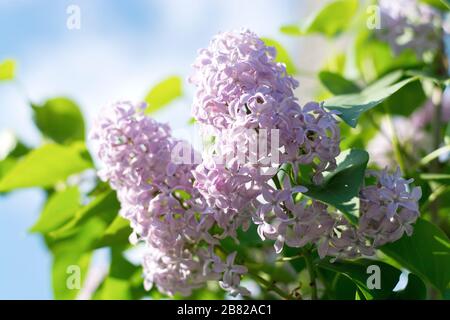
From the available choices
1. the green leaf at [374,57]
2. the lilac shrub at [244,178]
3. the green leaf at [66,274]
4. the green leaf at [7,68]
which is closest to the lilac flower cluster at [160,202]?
the lilac shrub at [244,178]

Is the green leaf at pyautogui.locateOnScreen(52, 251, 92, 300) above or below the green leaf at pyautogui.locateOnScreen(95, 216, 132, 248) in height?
below

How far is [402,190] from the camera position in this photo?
631 millimetres

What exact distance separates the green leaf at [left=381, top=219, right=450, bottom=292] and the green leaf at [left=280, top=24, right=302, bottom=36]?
451mm

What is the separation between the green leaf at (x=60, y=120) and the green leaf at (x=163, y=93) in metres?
0.14

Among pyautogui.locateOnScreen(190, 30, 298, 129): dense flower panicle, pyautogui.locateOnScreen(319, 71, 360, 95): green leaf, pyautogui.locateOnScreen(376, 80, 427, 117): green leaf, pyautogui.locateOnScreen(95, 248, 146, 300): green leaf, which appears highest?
pyautogui.locateOnScreen(190, 30, 298, 129): dense flower panicle

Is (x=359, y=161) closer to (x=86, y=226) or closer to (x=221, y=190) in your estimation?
(x=221, y=190)

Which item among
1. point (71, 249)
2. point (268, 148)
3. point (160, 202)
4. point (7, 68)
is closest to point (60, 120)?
point (7, 68)

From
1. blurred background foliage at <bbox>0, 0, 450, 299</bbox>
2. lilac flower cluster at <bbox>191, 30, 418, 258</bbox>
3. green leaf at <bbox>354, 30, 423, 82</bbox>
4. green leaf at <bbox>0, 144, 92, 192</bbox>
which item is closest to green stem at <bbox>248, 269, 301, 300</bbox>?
blurred background foliage at <bbox>0, 0, 450, 299</bbox>

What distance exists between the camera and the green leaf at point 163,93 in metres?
1.05

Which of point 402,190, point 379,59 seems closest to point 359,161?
point 402,190

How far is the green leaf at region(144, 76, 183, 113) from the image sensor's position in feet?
3.45

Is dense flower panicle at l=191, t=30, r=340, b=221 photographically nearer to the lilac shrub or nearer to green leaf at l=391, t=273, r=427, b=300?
the lilac shrub

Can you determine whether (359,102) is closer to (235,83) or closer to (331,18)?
(235,83)

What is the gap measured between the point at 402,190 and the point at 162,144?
236mm
